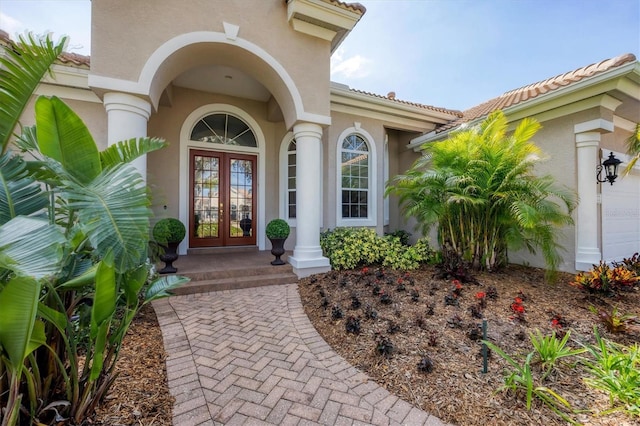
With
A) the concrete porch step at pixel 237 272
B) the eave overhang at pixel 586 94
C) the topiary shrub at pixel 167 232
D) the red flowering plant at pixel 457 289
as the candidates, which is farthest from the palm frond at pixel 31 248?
the eave overhang at pixel 586 94

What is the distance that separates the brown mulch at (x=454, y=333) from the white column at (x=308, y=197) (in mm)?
425

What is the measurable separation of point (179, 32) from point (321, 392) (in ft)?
19.1

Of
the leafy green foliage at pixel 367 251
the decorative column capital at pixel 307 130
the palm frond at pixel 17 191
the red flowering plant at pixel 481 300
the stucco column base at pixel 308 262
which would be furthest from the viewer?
the leafy green foliage at pixel 367 251

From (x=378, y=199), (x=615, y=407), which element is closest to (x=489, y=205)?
(x=378, y=199)

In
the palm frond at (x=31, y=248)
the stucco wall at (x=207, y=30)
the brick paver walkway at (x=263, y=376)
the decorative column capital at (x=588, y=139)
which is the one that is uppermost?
the stucco wall at (x=207, y=30)

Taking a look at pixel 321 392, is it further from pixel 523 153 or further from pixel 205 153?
pixel 205 153

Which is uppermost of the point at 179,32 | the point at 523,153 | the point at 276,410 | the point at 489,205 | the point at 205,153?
the point at 179,32

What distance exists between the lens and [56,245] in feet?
3.62

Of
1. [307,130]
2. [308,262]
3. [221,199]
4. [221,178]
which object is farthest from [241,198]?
[308,262]

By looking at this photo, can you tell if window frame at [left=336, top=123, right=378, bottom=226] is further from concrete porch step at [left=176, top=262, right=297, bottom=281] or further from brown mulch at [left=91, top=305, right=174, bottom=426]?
brown mulch at [left=91, top=305, right=174, bottom=426]

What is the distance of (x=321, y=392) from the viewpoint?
2254mm

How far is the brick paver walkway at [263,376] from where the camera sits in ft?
6.56

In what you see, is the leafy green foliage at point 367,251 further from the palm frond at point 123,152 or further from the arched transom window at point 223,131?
the palm frond at point 123,152

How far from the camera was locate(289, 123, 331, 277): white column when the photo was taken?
5562 mm
